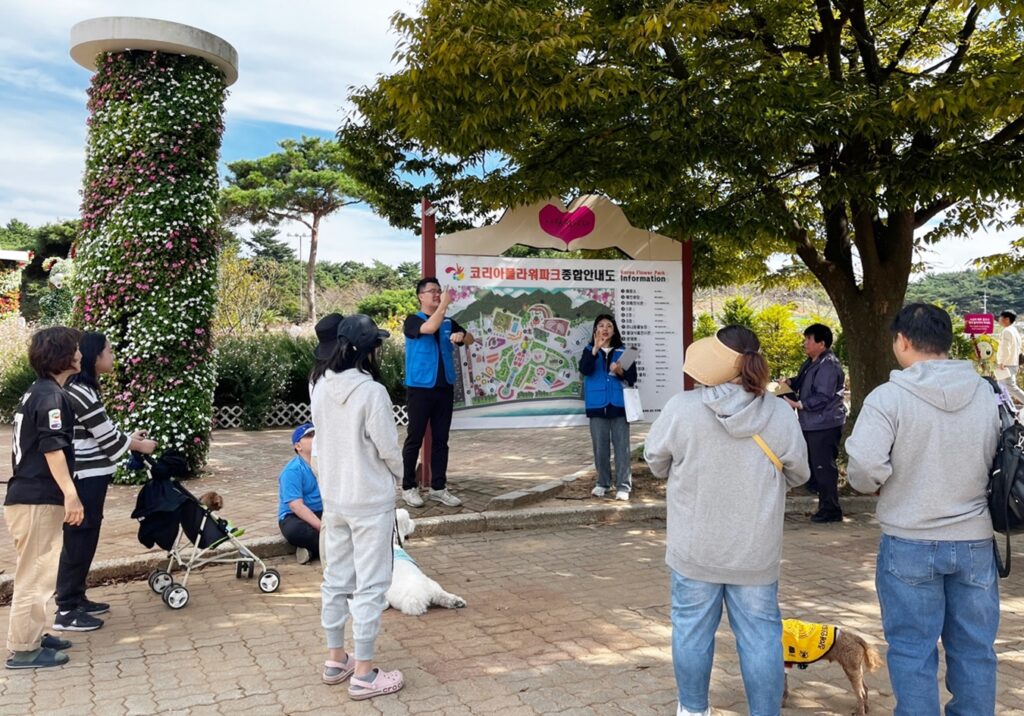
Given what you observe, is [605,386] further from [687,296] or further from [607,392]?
[687,296]

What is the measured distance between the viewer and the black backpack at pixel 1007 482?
2.93m

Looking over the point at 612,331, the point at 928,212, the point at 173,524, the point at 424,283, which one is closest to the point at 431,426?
the point at 424,283

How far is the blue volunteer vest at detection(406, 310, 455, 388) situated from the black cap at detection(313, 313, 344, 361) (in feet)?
9.93

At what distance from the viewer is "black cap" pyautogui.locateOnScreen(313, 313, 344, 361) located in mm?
3841

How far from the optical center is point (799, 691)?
3.81m

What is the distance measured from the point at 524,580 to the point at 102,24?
734 cm

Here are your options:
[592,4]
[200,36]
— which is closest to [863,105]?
[592,4]

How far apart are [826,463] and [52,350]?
629 centimetres

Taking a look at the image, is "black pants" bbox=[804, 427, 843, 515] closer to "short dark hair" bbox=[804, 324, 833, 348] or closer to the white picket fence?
"short dark hair" bbox=[804, 324, 833, 348]

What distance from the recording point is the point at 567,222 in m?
8.12

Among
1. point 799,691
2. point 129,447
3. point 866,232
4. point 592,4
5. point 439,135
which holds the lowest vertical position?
point 799,691

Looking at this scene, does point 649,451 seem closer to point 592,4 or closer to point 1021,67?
point 1021,67

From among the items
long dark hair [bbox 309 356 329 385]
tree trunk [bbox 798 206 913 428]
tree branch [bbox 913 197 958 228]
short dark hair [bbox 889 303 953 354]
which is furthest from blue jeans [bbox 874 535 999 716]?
tree branch [bbox 913 197 958 228]

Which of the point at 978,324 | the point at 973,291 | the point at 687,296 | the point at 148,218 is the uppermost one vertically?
the point at 973,291
